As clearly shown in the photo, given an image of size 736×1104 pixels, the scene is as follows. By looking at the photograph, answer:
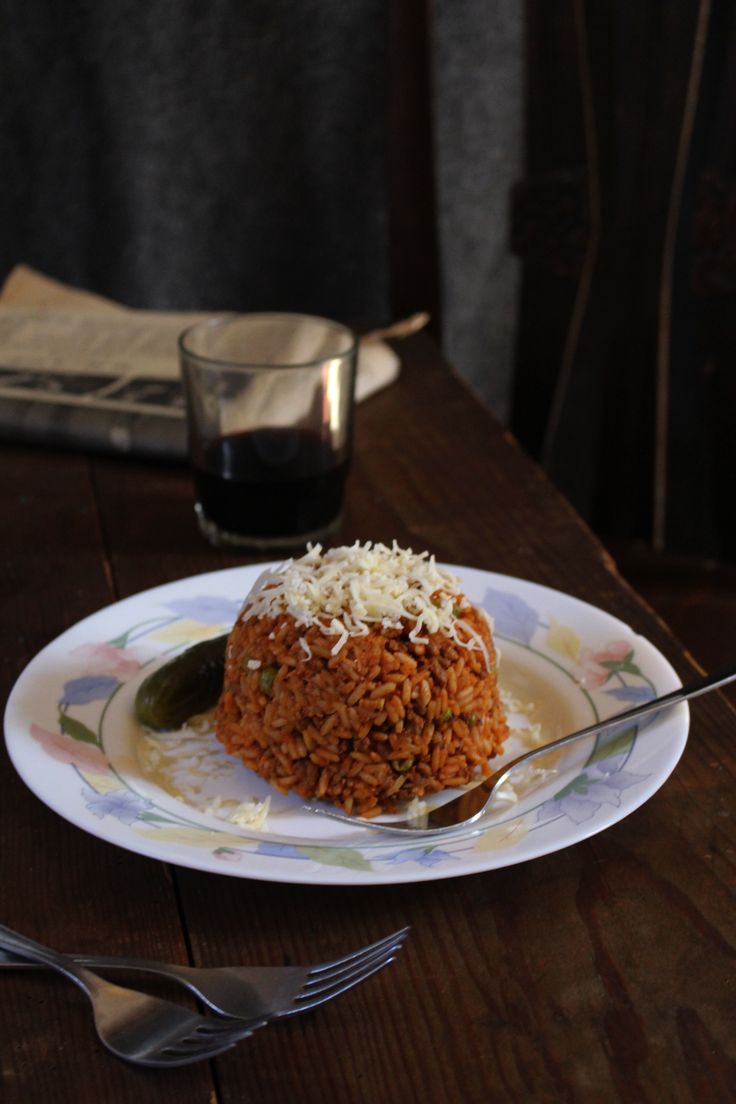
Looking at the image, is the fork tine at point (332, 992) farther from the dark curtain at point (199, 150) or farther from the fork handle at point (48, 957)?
the dark curtain at point (199, 150)

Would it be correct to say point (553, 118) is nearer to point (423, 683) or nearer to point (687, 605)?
point (687, 605)

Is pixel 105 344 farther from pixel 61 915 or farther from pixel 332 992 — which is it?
pixel 332 992

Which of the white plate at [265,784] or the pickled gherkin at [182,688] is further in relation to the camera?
the pickled gherkin at [182,688]

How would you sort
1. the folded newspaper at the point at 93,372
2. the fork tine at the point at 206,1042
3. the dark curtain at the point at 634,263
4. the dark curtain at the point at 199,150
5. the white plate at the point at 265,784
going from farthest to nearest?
the dark curtain at the point at 199,150 → the dark curtain at the point at 634,263 → the folded newspaper at the point at 93,372 → the white plate at the point at 265,784 → the fork tine at the point at 206,1042

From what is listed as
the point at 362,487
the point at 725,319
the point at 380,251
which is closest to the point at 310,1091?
the point at 362,487

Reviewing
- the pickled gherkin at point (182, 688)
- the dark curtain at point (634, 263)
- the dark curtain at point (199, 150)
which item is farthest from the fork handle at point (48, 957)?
the dark curtain at point (199, 150)

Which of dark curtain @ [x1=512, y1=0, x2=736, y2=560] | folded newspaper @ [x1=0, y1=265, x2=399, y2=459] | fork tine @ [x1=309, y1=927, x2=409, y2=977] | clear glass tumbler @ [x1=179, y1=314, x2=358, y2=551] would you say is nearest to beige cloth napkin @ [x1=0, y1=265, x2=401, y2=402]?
folded newspaper @ [x1=0, y1=265, x2=399, y2=459]

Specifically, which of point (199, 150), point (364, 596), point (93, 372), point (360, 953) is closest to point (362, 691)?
point (364, 596)

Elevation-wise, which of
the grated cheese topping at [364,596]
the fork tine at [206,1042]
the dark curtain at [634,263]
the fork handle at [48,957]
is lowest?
the dark curtain at [634,263]
